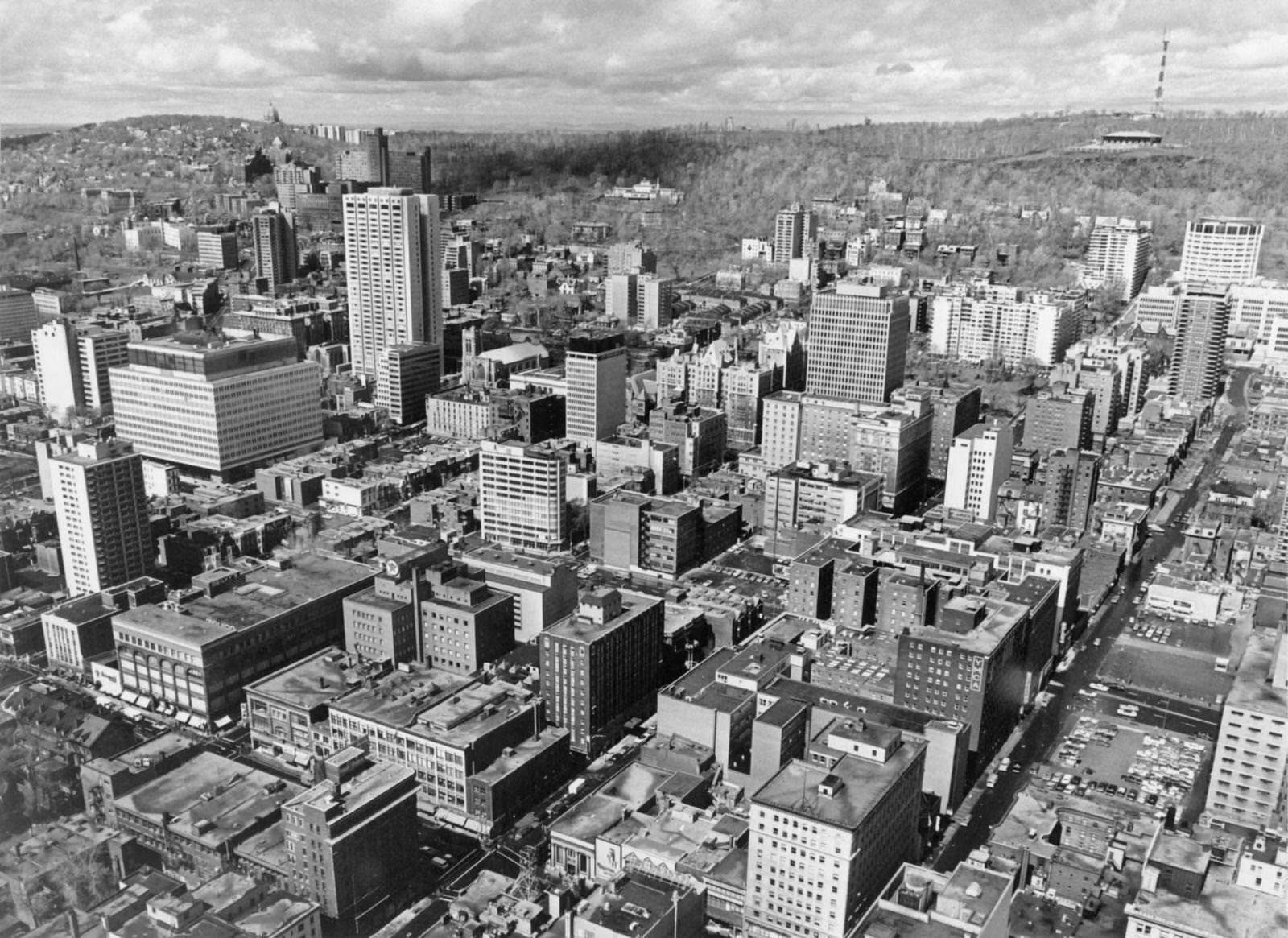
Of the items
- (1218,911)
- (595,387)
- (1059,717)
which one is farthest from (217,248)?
(1218,911)

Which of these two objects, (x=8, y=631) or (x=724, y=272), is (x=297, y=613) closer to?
(x=8, y=631)

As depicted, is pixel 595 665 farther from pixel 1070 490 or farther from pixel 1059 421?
pixel 1059 421

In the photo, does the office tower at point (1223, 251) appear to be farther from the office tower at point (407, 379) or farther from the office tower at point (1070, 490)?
the office tower at point (407, 379)

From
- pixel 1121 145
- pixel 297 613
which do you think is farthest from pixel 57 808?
pixel 1121 145

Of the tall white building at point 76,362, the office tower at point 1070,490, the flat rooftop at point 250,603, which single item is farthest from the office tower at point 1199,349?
the tall white building at point 76,362

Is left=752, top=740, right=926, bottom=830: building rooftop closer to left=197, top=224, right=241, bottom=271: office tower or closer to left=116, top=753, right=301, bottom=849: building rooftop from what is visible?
left=116, top=753, right=301, bottom=849: building rooftop

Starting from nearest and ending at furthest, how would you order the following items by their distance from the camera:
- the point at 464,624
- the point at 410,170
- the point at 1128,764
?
the point at 1128,764, the point at 464,624, the point at 410,170
